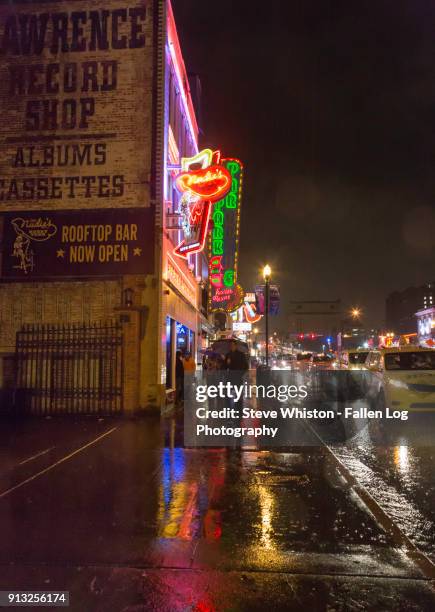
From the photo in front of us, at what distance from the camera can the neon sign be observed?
50.4ft

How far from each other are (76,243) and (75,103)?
4.03 metres

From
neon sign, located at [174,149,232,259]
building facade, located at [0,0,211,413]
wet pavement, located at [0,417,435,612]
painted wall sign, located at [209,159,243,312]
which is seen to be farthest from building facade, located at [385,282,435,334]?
wet pavement, located at [0,417,435,612]

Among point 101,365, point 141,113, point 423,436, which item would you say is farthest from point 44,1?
point 423,436

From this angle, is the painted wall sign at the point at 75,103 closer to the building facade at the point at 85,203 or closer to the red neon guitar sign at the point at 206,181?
the building facade at the point at 85,203

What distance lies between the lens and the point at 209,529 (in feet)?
17.3

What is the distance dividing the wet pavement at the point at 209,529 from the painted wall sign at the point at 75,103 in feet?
26.3

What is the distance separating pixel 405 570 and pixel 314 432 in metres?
7.37

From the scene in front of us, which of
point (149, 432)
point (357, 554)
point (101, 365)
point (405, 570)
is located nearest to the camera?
point (405, 570)

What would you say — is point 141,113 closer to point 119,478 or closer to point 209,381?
point 209,381

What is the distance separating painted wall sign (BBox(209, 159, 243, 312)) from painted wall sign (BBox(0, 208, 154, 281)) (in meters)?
11.6

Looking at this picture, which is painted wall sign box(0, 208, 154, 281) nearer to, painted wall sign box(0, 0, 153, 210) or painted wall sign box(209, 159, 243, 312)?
painted wall sign box(0, 0, 153, 210)

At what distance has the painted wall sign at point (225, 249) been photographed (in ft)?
88.3

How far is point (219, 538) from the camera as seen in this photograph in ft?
16.4

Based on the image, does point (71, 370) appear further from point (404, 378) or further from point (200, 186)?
point (404, 378)
